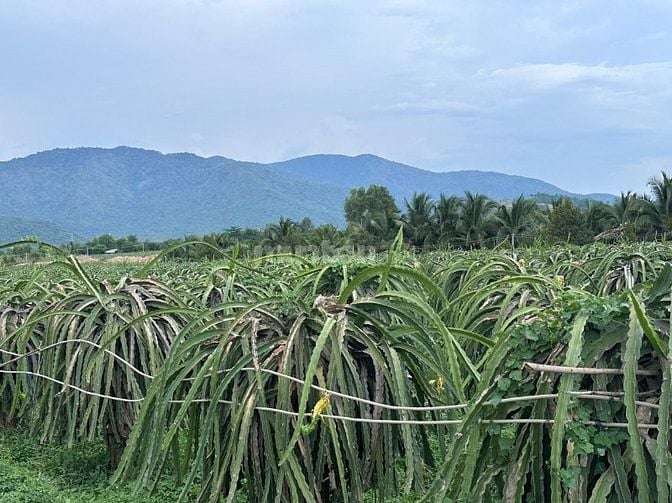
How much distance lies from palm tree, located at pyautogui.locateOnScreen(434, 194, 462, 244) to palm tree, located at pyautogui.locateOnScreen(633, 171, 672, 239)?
31.6ft

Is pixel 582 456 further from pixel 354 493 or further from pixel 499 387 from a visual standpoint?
pixel 354 493

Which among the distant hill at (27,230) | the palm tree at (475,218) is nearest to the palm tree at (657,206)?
the palm tree at (475,218)

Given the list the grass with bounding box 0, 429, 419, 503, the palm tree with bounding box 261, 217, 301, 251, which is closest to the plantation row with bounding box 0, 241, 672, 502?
the grass with bounding box 0, 429, 419, 503

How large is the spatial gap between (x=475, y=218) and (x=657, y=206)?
31.3 ft

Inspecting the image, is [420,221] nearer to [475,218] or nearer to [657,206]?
[475,218]

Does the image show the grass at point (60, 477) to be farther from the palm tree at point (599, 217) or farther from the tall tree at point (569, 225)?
the palm tree at point (599, 217)

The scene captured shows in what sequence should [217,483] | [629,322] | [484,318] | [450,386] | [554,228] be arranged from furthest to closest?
[554,228], [484,318], [450,386], [217,483], [629,322]

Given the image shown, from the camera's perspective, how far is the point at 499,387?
2.02 m

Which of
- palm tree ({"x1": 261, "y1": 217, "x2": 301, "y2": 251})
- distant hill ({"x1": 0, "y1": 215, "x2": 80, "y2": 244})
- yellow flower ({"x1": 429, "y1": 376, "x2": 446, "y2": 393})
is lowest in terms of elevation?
yellow flower ({"x1": 429, "y1": 376, "x2": 446, "y2": 393})

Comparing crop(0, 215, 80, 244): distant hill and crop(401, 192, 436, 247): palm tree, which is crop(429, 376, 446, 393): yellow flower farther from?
crop(0, 215, 80, 244): distant hill

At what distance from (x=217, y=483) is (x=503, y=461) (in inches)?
49.4

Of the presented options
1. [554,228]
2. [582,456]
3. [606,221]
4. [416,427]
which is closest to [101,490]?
[416,427]

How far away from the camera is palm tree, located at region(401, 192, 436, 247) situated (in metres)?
39.9

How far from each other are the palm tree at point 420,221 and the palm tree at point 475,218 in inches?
74.6
